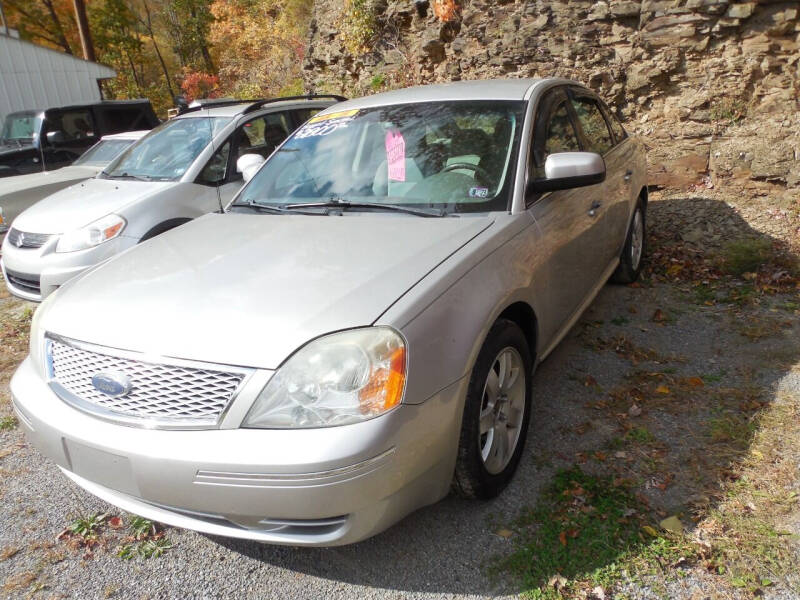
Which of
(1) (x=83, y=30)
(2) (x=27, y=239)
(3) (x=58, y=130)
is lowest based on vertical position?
(2) (x=27, y=239)

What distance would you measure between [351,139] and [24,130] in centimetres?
753

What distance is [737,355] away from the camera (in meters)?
3.96

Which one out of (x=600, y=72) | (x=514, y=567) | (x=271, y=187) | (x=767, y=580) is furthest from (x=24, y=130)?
(x=767, y=580)

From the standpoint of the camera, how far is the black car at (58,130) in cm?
837

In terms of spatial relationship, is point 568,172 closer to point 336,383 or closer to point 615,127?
point 336,383

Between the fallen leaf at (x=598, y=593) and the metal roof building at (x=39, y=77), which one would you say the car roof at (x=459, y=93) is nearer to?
the fallen leaf at (x=598, y=593)

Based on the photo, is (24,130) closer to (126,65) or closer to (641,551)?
(641,551)

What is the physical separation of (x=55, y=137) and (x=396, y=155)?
7.02m

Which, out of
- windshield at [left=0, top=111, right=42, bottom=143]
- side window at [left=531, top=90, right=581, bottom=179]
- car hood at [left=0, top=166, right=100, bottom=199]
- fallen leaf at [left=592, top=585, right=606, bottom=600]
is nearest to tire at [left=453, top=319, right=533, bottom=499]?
fallen leaf at [left=592, top=585, right=606, bottom=600]

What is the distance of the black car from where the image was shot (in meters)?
8.37

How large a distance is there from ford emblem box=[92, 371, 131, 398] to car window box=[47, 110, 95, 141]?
7.97 metres

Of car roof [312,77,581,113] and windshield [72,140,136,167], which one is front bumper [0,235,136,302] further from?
windshield [72,140,136,167]

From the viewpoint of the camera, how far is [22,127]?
29.8 feet

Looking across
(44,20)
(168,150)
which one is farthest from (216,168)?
(44,20)
